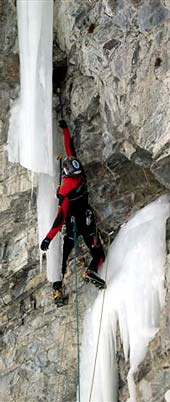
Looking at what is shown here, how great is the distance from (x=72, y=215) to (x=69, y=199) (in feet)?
0.70

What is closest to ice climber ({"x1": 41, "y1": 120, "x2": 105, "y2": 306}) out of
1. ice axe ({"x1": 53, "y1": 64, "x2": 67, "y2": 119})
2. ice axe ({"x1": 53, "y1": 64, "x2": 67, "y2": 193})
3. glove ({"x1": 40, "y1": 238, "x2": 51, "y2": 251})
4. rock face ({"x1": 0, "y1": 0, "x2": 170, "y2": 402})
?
glove ({"x1": 40, "y1": 238, "x2": 51, "y2": 251})

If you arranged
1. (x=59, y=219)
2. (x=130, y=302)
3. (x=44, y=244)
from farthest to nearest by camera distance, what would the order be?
(x=59, y=219) → (x=44, y=244) → (x=130, y=302)

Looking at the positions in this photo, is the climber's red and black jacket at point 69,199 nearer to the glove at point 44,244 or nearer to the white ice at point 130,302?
the glove at point 44,244

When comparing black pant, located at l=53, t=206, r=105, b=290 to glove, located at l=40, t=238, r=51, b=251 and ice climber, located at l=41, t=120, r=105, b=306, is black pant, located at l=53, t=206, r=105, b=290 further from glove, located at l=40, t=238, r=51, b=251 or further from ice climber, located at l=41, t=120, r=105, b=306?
glove, located at l=40, t=238, r=51, b=251

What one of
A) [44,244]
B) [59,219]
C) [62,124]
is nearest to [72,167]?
[59,219]

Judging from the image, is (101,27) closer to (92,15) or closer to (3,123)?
(92,15)

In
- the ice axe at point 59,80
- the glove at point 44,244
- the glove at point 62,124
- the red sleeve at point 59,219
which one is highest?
the ice axe at point 59,80

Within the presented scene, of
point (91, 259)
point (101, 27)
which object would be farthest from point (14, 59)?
point (91, 259)

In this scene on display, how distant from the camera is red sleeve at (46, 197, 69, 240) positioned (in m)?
9.31

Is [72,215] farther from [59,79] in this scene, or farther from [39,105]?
[59,79]

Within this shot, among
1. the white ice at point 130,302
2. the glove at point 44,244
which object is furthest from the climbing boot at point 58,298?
the glove at point 44,244

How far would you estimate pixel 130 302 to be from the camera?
8.97 m

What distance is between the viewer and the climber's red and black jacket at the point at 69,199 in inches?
368

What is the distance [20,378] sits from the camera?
389 inches
